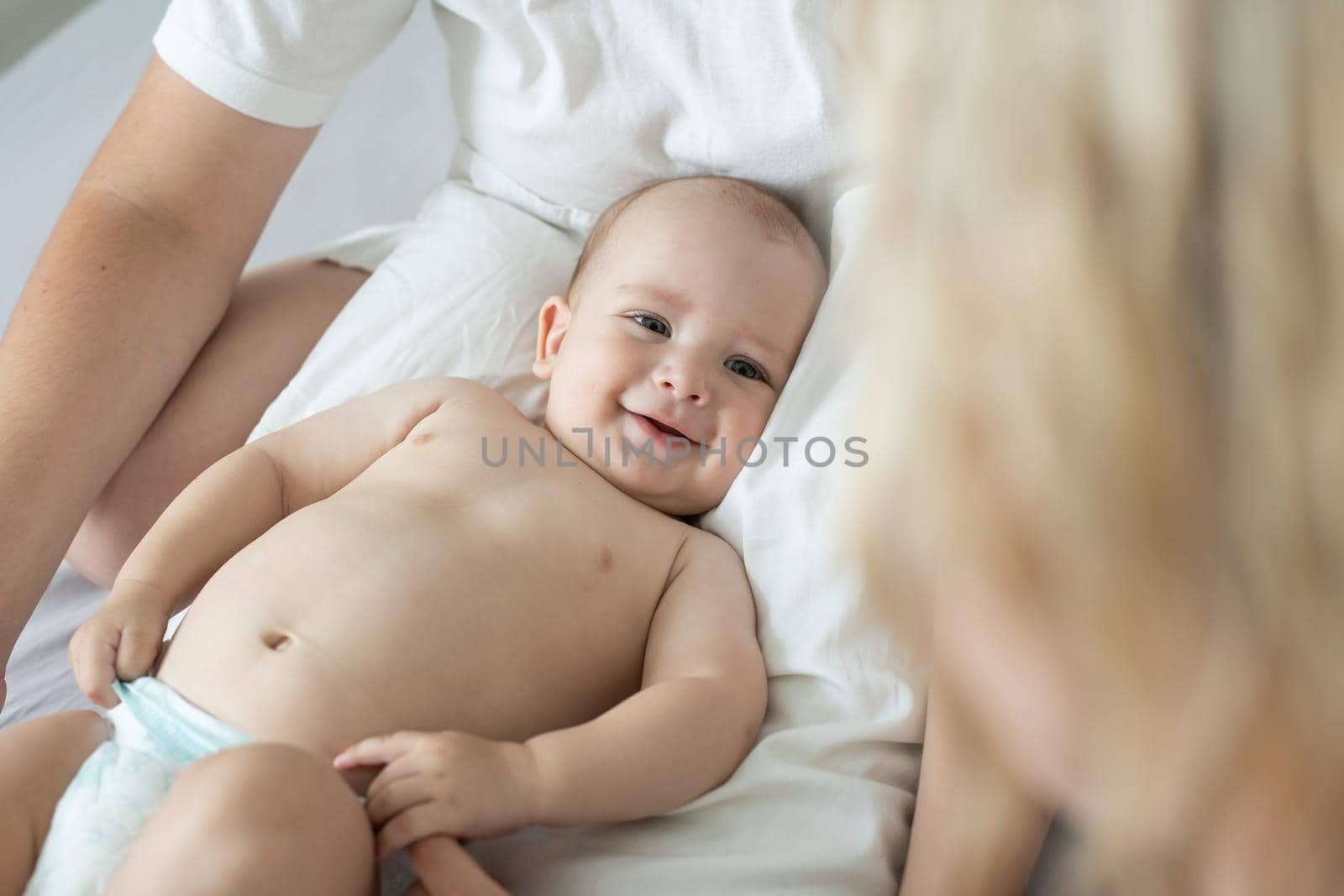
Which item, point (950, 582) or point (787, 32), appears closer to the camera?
point (950, 582)

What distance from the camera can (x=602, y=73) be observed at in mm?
1278

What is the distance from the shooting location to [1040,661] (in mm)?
680

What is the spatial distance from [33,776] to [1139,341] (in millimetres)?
776

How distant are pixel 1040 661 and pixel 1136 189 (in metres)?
0.28

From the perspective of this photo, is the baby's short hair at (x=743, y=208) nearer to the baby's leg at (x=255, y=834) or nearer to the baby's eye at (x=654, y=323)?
the baby's eye at (x=654, y=323)

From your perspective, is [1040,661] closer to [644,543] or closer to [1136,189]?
[1136,189]

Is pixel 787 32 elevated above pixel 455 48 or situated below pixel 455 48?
above

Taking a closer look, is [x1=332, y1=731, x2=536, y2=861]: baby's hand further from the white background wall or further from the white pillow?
the white background wall

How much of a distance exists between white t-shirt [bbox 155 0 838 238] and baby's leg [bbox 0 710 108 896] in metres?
0.71

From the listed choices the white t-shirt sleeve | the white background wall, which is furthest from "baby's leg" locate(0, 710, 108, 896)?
the white background wall

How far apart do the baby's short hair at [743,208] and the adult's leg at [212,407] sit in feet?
1.18

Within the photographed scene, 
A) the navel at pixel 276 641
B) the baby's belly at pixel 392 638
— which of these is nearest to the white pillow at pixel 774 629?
the baby's belly at pixel 392 638

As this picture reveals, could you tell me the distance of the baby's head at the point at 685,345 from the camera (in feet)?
3.61

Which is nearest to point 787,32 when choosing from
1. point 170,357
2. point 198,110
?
point 198,110
